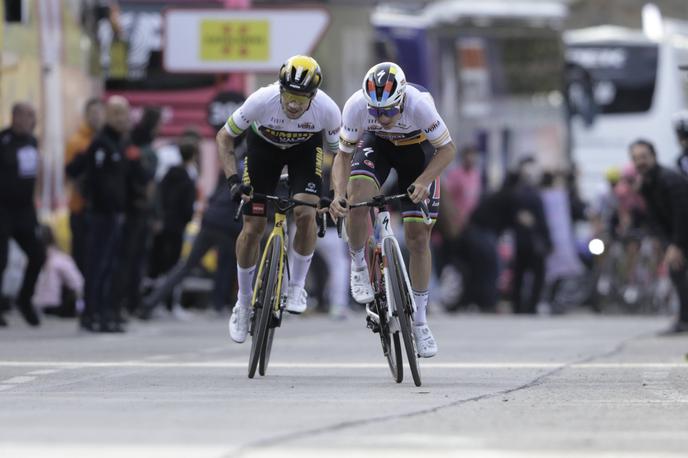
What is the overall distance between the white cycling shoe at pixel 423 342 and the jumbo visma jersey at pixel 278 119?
1406 mm

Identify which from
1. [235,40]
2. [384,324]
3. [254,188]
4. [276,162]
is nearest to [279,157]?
[276,162]

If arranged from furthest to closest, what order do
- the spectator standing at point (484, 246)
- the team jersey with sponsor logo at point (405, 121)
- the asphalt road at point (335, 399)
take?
the spectator standing at point (484, 246) < the team jersey with sponsor logo at point (405, 121) < the asphalt road at point (335, 399)

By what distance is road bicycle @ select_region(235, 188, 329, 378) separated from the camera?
11828 millimetres

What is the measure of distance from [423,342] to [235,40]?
12.7 metres

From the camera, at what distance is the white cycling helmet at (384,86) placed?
11195 millimetres

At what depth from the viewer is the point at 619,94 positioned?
39594 mm

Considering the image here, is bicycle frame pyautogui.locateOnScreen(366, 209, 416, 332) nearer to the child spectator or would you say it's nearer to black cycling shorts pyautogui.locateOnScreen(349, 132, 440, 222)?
black cycling shorts pyautogui.locateOnScreen(349, 132, 440, 222)

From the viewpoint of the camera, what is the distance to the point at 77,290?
21.2 metres

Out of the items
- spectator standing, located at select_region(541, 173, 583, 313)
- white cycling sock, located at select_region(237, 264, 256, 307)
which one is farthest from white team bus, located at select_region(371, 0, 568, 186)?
white cycling sock, located at select_region(237, 264, 256, 307)

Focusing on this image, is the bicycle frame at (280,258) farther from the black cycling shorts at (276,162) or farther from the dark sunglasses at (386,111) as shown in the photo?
the dark sunglasses at (386,111)

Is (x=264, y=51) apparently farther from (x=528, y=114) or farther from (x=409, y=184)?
(x=528, y=114)

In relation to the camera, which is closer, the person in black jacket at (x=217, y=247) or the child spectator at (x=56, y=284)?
the person in black jacket at (x=217, y=247)

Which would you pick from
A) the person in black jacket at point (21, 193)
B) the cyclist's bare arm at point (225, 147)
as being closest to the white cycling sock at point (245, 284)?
the cyclist's bare arm at point (225, 147)

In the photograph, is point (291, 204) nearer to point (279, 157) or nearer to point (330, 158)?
point (279, 157)
